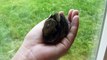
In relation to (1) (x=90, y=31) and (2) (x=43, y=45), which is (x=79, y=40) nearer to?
(1) (x=90, y=31)

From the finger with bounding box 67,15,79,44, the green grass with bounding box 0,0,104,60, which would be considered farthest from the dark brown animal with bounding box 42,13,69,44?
the green grass with bounding box 0,0,104,60

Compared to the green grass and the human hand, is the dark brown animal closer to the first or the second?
the human hand

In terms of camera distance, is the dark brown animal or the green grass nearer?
the dark brown animal

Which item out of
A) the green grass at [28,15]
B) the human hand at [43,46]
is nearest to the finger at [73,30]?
the human hand at [43,46]

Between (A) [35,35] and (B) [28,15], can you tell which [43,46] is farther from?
(B) [28,15]

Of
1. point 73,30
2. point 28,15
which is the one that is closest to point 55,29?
point 73,30

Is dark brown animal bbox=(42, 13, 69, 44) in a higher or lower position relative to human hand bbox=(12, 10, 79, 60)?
higher
